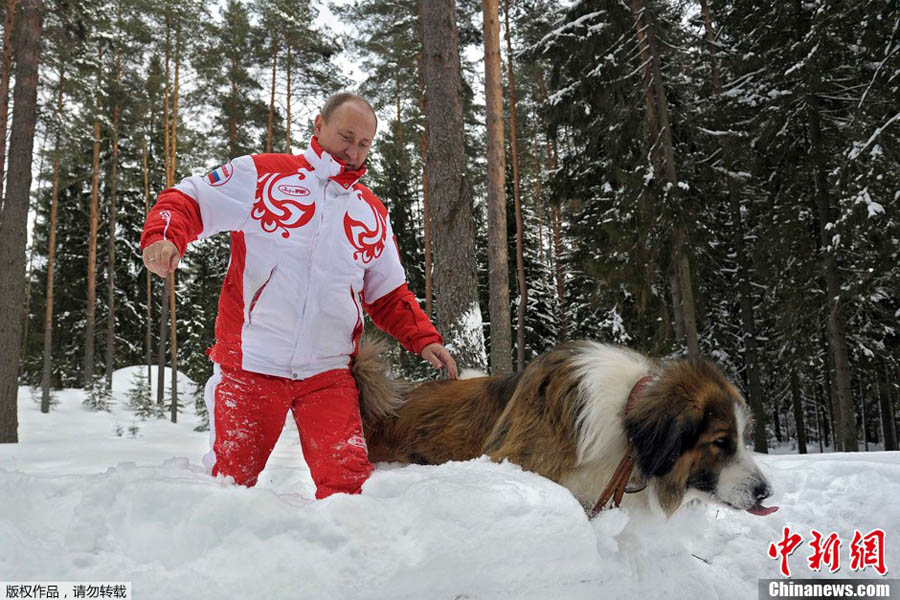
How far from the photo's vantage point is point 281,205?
9.01ft

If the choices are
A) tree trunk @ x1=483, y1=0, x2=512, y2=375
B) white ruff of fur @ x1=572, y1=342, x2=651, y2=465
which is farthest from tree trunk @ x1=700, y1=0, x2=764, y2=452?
white ruff of fur @ x1=572, y1=342, x2=651, y2=465

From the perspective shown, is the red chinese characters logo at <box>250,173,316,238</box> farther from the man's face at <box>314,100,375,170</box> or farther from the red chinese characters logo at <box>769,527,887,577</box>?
the red chinese characters logo at <box>769,527,887,577</box>

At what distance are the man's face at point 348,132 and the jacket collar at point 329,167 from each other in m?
0.03

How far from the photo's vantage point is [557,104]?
13500 millimetres

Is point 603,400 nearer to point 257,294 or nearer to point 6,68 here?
point 257,294

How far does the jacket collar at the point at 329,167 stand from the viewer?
2.87 meters

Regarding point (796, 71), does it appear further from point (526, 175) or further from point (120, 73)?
point (120, 73)

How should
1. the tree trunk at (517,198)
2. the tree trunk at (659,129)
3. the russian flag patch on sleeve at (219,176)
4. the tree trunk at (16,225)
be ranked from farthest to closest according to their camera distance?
the tree trunk at (517,198)
the tree trunk at (659,129)
the tree trunk at (16,225)
the russian flag patch on sleeve at (219,176)

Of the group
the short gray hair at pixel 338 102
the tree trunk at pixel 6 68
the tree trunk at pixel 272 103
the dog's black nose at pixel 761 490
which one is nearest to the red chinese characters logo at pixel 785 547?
the dog's black nose at pixel 761 490

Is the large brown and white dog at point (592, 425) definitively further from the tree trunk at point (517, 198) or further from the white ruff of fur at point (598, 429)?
the tree trunk at point (517, 198)

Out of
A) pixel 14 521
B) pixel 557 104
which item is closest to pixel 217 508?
pixel 14 521

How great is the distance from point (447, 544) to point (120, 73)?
74.3ft

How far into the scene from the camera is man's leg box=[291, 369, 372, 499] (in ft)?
8.46

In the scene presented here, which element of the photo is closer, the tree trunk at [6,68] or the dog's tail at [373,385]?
the dog's tail at [373,385]
